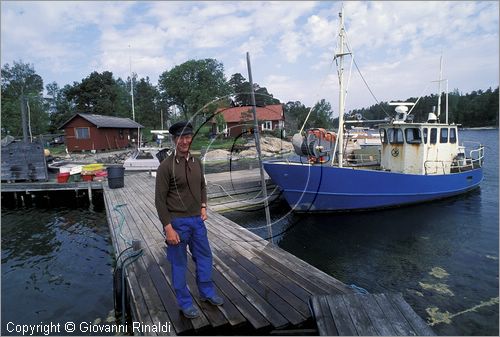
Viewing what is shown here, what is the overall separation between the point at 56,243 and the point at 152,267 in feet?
22.7

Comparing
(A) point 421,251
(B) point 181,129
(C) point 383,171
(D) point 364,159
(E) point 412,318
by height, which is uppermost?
(B) point 181,129

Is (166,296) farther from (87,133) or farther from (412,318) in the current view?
(87,133)

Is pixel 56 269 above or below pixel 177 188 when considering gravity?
below

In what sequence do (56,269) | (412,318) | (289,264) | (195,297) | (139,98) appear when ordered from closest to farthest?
(412,318) < (195,297) < (289,264) < (56,269) < (139,98)

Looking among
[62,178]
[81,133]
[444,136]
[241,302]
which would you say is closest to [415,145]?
[444,136]

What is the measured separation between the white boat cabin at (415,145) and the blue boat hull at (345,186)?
1.99ft

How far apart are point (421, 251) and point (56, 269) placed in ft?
33.4

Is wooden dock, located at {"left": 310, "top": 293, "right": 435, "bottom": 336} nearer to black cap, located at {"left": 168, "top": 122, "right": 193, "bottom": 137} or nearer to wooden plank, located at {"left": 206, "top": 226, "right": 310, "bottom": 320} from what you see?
wooden plank, located at {"left": 206, "top": 226, "right": 310, "bottom": 320}

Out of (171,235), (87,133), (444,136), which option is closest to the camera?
(171,235)

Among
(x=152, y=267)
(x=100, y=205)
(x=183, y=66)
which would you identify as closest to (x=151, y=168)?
(x=100, y=205)

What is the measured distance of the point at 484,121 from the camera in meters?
88.4

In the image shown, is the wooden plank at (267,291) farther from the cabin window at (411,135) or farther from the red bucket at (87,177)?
the red bucket at (87,177)

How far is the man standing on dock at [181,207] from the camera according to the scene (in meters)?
3.45

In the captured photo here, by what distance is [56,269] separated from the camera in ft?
27.3
